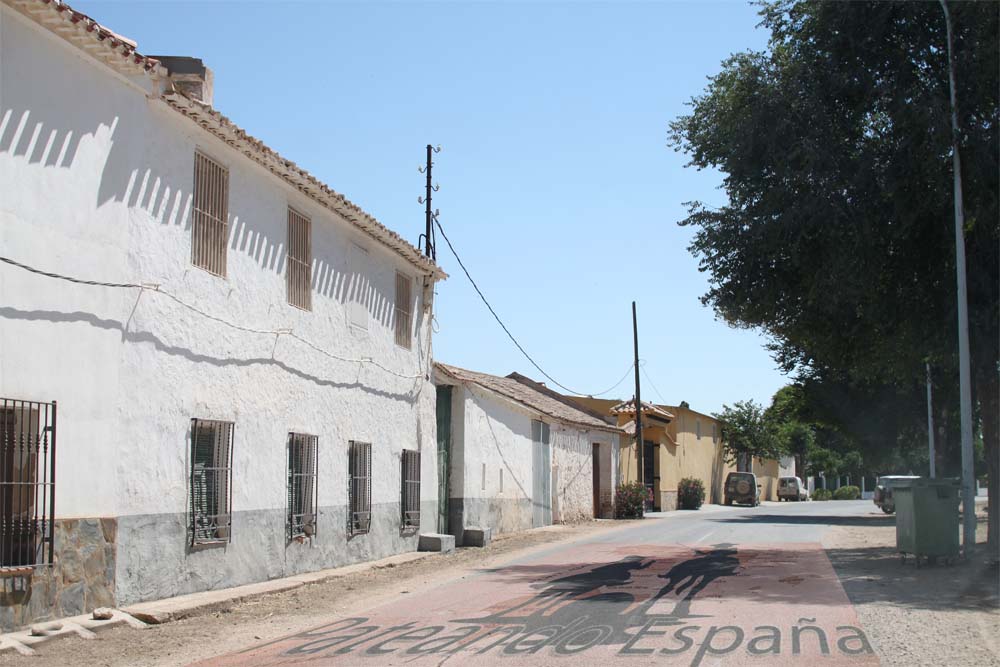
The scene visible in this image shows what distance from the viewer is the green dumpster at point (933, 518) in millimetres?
15531

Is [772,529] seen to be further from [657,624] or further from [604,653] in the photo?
[604,653]

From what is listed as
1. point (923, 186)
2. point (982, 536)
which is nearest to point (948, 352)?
point (923, 186)

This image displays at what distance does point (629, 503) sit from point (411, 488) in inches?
754

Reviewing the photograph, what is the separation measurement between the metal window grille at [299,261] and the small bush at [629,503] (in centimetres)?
2468

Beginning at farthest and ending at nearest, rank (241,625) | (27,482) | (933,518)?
(933,518)
(241,625)
(27,482)

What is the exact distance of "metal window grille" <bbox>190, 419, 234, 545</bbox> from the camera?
44.7 ft

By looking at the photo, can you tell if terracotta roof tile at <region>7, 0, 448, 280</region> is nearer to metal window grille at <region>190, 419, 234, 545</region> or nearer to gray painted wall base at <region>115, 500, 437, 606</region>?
metal window grille at <region>190, 419, 234, 545</region>

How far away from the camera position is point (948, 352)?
1781 cm

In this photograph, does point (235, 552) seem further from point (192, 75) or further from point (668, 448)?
point (668, 448)

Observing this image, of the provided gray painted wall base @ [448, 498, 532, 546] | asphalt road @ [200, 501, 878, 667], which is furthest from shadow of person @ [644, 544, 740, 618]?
gray painted wall base @ [448, 498, 532, 546]

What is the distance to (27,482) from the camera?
34.0ft

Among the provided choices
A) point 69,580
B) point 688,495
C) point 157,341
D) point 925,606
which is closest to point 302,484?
point 157,341

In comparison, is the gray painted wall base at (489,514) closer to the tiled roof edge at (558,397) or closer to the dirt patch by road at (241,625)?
the dirt patch by road at (241,625)

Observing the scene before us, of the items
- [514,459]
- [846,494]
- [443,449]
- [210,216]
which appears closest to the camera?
[210,216]
